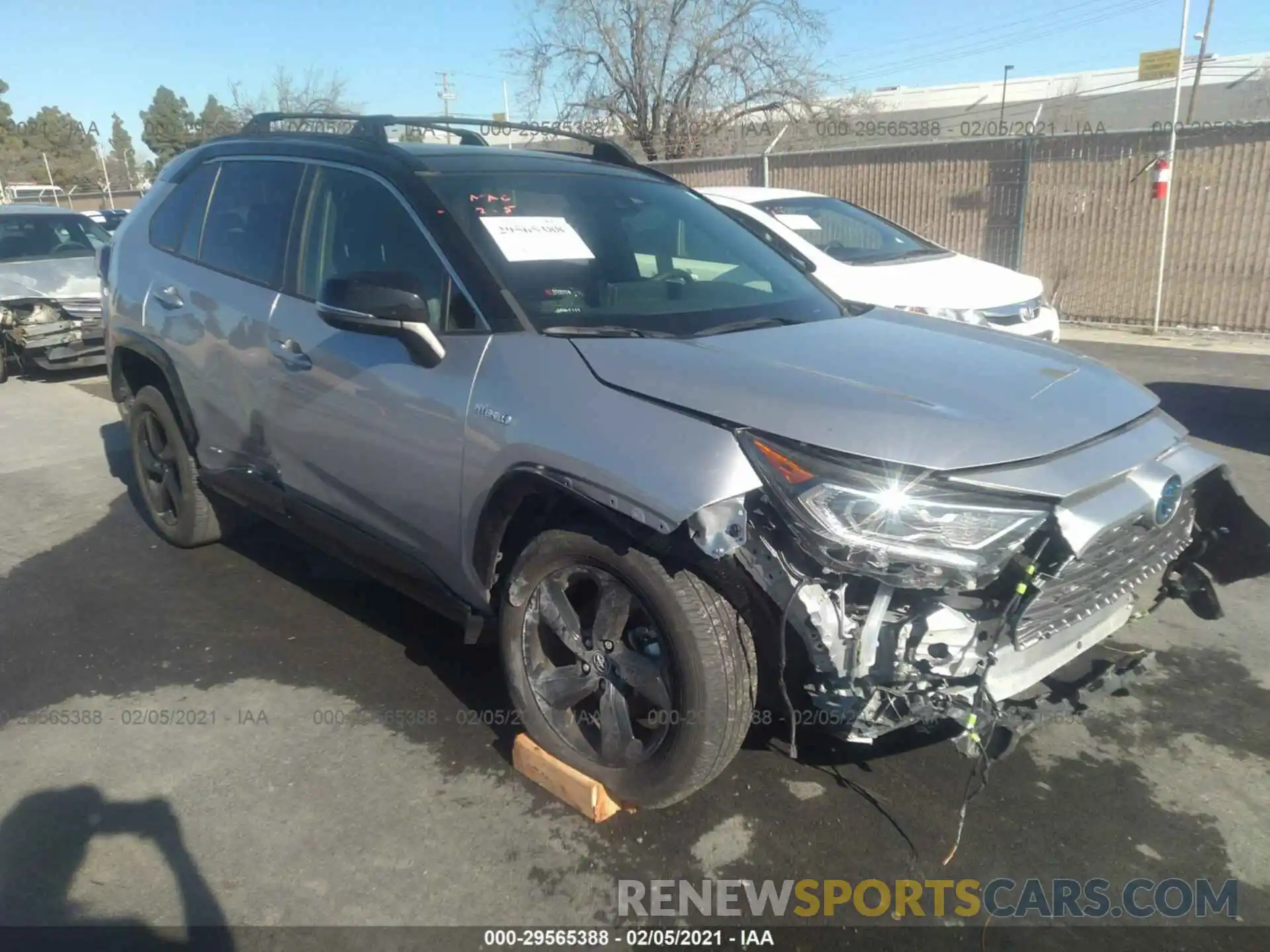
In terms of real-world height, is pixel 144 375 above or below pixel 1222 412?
above

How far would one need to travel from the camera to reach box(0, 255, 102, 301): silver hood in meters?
10.1

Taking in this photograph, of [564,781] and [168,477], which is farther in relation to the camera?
[168,477]

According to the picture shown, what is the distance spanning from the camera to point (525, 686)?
120 inches

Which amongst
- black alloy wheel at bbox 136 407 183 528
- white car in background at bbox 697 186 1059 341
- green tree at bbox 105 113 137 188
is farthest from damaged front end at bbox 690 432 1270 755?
green tree at bbox 105 113 137 188

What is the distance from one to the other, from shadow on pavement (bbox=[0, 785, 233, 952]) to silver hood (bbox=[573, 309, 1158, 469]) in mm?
1819

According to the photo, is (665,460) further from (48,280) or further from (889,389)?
(48,280)

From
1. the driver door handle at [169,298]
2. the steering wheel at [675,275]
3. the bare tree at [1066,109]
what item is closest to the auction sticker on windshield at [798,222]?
the steering wheel at [675,275]

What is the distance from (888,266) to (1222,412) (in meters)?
2.78

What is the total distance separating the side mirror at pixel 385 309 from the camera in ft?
9.53

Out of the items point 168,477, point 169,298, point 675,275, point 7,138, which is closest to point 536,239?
point 675,275

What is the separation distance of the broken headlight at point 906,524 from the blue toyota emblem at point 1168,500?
484mm

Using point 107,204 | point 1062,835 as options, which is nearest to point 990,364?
point 1062,835

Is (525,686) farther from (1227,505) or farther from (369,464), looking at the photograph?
(1227,505)

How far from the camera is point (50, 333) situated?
9797 mm
